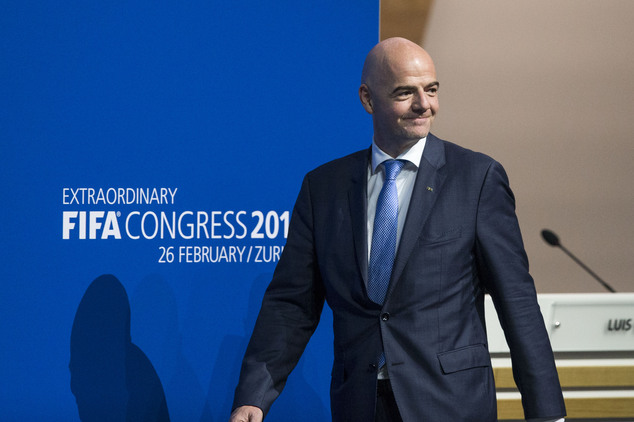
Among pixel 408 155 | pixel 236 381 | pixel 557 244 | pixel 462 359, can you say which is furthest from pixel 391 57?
pixel 557 244

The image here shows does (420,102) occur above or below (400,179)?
above

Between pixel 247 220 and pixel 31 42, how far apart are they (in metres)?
0.92

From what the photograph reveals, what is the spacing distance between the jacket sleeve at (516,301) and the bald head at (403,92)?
8.6 inches

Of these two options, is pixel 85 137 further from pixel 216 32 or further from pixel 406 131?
pixel 406 131

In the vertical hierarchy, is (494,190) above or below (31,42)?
below

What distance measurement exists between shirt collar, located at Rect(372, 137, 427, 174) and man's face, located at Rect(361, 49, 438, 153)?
0.07 feet

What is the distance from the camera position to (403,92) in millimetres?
1903

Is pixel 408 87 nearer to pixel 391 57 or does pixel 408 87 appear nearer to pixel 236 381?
pixel 391 57

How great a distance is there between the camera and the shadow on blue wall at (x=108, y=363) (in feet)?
8.22

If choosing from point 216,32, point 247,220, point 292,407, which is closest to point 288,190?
point 247,220

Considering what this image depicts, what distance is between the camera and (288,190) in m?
2.59

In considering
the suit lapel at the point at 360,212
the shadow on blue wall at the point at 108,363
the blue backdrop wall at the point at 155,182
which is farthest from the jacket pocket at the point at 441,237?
the shadow on blue wall at the point at 108,363

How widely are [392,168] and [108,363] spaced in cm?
122

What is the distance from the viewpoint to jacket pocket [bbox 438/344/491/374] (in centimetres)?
178
